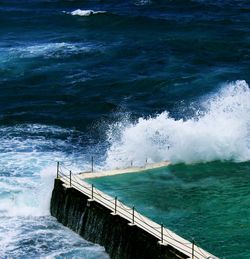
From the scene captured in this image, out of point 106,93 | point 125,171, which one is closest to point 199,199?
point 125,171

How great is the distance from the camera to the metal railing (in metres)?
20.8

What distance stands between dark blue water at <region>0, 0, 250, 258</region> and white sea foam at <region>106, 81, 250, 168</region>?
0.05 m

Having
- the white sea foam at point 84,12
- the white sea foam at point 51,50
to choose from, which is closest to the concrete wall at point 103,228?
the white sea foam at point 51,50

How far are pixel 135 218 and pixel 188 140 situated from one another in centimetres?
793

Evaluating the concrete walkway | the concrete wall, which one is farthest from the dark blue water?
the concrete walkway

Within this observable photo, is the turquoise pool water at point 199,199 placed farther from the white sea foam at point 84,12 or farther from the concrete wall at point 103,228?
the white sea foam at point 84,12

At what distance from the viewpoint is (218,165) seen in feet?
94.9

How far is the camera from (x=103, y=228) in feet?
77.4

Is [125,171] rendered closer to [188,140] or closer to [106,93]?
[188,140]

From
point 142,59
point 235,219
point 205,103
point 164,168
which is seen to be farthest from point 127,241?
point 142,59

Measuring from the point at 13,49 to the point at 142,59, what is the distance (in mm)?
9559

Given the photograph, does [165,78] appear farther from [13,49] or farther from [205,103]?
[13,49]

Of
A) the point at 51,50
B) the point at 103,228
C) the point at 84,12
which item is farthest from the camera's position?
the point at 84,12

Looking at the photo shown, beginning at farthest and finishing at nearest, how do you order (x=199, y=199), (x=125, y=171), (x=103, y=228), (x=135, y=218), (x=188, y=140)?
1. (x=188, y=140)
2. (x=125, y=171)
3. (x=199, y=199)
4. (x=103, y=228)
5. (x=135, y=218)
